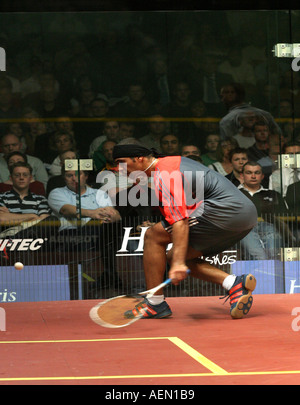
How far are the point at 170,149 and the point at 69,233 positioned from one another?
4.10ft

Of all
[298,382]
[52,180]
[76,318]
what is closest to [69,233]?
[52,180]

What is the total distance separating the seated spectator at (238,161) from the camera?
24.6ft

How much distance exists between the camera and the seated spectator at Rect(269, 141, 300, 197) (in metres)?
7.54

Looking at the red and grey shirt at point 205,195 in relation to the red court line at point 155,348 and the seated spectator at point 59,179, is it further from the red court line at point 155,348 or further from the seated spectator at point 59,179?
the seated spectator at point 59,179

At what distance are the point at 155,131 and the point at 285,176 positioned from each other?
1.33 m

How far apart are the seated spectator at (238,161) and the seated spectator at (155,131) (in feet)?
2.30

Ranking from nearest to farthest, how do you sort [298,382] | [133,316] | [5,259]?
1. [298,382]
2. [133,316]
3. [5,259]

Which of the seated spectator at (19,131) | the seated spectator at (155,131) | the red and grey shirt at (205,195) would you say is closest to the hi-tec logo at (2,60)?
the seated spectator at (19,131)

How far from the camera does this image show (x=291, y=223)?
24.7 ft

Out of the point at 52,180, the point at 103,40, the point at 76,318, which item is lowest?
the point at 76,318

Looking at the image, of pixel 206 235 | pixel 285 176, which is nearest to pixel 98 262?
pixel 285 176

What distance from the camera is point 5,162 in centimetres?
734

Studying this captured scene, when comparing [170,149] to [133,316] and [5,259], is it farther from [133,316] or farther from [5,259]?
[133,316]
